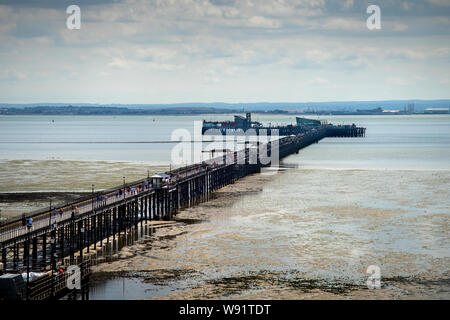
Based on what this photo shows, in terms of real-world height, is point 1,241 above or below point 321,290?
above

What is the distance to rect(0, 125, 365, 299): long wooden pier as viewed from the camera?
1580 inches

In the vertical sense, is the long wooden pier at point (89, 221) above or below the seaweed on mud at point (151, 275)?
above

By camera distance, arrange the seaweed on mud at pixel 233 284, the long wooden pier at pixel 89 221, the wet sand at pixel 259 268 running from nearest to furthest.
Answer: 1. the wet sand at pixel 259 268
2. the seaweed on mud at pixel 233 284
3. the long wooden pier at pixel 89 221

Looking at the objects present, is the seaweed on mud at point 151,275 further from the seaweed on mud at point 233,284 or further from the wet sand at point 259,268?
the seaweed on mud at point 233,284

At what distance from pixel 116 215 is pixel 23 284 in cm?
2129

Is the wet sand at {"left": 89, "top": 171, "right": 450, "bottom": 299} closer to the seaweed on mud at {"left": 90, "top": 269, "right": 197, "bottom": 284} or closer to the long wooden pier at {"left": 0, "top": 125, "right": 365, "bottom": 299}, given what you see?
the seaweed on mud at {"left": 90, "top": 269, "right": 197, "bottom": 284}

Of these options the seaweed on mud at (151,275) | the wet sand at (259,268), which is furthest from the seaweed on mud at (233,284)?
the seaweed on mud at (151,275)

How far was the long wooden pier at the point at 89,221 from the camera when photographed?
40125 millimetres

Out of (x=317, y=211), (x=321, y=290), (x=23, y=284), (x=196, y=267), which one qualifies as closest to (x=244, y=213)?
(x=317, y=211)

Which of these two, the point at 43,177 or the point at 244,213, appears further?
the point at 43,177

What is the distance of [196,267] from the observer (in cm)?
4309

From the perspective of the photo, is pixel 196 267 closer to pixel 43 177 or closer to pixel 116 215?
pixel 116 215
